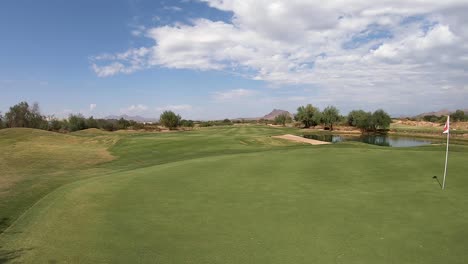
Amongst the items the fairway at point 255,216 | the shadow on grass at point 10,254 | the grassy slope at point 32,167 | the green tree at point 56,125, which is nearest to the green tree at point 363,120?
the grassy slope at point 32,167

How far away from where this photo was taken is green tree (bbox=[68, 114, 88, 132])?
90.2 meters

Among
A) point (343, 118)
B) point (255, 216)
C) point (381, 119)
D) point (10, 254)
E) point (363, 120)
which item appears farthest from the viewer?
point (343, 118)

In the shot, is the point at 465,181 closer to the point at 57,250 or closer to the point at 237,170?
the point at 237,170

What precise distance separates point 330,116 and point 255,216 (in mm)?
105783

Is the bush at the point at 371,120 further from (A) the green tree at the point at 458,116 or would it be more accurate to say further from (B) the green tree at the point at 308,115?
(A) the green tree at the point at 458,116

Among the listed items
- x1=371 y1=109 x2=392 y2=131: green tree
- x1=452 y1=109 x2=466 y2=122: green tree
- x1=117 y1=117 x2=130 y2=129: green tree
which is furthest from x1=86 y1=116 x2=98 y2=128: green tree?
x1=452 y1=109 x2=466 y2=122: green tree

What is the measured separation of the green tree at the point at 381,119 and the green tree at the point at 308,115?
79.9ft

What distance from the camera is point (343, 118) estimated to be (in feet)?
376

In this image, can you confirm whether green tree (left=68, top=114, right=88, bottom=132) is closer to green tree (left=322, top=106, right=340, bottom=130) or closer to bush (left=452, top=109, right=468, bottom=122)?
green tree (left=322, top=106, right=340, bottom=130)

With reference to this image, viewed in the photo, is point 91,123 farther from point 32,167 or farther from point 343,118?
point 343,118

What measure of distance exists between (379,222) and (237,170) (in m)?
8.62

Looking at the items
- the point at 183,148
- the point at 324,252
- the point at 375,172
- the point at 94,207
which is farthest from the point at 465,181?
the point at 183,148

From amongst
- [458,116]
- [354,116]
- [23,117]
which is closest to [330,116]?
[354,116]

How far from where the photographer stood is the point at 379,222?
8547 mm
